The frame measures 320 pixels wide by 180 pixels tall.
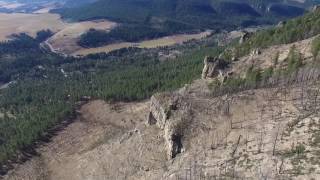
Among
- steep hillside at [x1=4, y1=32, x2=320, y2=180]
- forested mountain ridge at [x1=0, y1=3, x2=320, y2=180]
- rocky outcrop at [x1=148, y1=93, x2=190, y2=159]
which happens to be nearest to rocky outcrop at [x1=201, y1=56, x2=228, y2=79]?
forested mountain ridge at [x1=0, y1=3, x2=320, y2=180]

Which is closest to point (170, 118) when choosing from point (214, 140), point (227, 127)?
point (227, 127)

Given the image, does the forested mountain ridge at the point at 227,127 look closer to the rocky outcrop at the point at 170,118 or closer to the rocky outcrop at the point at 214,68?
the rocky outcrop at the point at 170,118

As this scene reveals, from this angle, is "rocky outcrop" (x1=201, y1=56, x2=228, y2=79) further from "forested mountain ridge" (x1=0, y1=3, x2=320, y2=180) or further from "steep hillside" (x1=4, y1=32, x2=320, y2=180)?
"steep hillside" (x1=4, y1=32, x2=320, y2=180)

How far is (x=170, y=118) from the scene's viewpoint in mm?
103000

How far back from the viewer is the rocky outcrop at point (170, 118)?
3708 inches

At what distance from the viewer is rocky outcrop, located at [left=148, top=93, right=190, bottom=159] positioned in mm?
94188

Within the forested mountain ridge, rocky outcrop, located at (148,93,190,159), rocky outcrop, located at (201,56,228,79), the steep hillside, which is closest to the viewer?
the steep hillside

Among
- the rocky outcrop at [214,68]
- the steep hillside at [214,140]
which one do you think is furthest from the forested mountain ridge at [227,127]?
the rocky outcrop at [214,68]

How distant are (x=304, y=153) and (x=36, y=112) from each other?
11333 cm

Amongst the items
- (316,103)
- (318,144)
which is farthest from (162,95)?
(318,144)

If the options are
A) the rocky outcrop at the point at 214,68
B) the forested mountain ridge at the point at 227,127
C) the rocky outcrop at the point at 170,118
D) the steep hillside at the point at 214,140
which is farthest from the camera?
the rocky outcrop at the point at 214,68

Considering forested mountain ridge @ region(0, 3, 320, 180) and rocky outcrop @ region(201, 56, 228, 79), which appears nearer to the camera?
forested mountain ridge @ region(0, 3, 320, 180)

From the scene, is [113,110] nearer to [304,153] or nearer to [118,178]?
[118,178]

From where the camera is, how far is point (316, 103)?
87.3 metres
